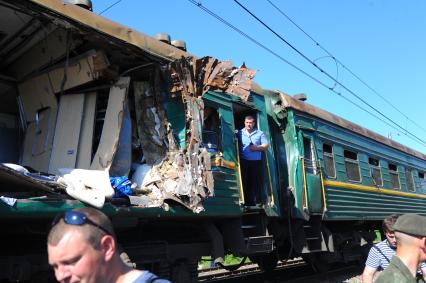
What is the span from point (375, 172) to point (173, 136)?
320 inches

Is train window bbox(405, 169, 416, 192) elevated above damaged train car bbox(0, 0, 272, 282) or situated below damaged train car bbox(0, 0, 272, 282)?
above

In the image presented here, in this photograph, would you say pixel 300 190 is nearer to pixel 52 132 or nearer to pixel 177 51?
pixel 177 51

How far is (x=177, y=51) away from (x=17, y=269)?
3.30 meters

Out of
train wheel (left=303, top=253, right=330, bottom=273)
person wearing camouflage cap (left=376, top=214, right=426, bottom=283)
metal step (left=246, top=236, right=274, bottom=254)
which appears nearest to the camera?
person wearing camouflage cap (left=376, top=214, right=426, bottom=283)

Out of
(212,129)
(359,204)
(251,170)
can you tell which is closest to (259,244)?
(251,170)

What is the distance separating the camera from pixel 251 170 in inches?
320

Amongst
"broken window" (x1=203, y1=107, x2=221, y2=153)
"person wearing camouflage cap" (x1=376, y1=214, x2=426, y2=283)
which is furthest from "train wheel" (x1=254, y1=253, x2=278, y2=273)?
"person wearing camouflage cap" (x1=376, y1=214, x2=426, y2=283)

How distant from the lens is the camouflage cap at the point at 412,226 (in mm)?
2567

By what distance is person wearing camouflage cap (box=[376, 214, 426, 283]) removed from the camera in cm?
254

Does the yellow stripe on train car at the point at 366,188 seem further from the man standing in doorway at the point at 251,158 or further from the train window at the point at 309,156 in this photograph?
the man standing in doorway at the point at 251,158

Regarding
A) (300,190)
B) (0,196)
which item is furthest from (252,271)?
(0,196)

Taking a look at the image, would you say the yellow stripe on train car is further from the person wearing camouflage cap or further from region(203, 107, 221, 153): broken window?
the person wearing camouflage cap

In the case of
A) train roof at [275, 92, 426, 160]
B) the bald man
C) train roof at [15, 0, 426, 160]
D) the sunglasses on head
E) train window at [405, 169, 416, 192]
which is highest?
train roof at [275, 92, 426, 160]

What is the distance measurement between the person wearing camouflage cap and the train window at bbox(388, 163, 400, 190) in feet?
38.9
